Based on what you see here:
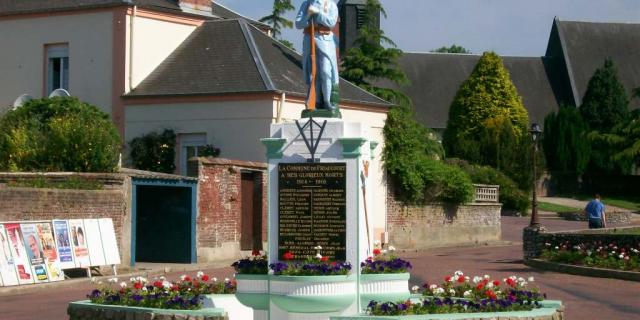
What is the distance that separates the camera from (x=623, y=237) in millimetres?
26422

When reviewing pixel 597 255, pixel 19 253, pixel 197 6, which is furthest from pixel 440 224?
pixel 19 253

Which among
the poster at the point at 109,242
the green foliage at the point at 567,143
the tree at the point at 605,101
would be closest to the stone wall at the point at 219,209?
the poster at the point at 109,242

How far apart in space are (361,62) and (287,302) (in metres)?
36.9

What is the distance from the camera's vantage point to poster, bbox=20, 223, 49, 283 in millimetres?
A: 24016

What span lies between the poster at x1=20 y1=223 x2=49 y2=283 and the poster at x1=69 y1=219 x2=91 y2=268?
1171 millimetres

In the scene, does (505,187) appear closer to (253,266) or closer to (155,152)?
(155,152)

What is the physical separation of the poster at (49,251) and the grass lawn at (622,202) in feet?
149

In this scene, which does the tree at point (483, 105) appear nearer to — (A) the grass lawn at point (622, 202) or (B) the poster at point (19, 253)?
(A) the grass lawn at point (622, 202)

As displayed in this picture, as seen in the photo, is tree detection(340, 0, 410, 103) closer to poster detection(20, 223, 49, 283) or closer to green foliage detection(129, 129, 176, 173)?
green foliage detection(129, 129, 176, 173)

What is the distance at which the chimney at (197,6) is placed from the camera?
3934 centimetres

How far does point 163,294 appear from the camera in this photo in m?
15.3

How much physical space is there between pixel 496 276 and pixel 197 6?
18769mm

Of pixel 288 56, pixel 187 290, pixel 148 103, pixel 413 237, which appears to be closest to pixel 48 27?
pixel 148 103

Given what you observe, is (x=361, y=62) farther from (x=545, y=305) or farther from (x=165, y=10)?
(x=545, y=305)
